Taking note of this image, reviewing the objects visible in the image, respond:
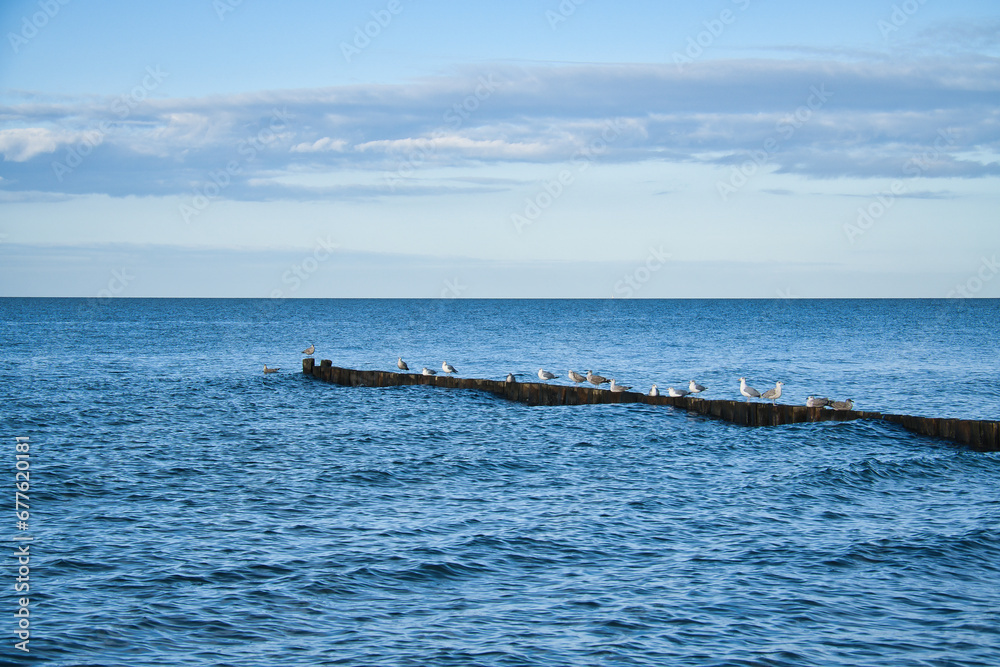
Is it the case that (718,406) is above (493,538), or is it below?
above

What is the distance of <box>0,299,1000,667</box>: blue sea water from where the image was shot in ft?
35.1

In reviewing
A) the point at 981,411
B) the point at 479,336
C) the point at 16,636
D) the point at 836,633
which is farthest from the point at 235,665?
the point at 479,336

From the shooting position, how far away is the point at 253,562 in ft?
43.7

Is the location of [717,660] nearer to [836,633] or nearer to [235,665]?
[836,633]

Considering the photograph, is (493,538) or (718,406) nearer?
(493,538)

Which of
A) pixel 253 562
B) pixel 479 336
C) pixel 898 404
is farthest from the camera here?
pixel 479 336

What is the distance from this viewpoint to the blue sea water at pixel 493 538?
10695 millimetres

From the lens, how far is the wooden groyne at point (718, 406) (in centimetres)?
2230

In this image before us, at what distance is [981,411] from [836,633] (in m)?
24.4

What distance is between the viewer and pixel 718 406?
27109 millimetres

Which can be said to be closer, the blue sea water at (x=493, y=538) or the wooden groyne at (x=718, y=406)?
the blue sea water at (x=493, y=538)

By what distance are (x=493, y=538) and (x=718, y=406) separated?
1419cm

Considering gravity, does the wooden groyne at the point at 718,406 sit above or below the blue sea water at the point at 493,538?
above

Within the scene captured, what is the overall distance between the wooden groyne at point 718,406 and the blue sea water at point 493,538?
0.51 meters
